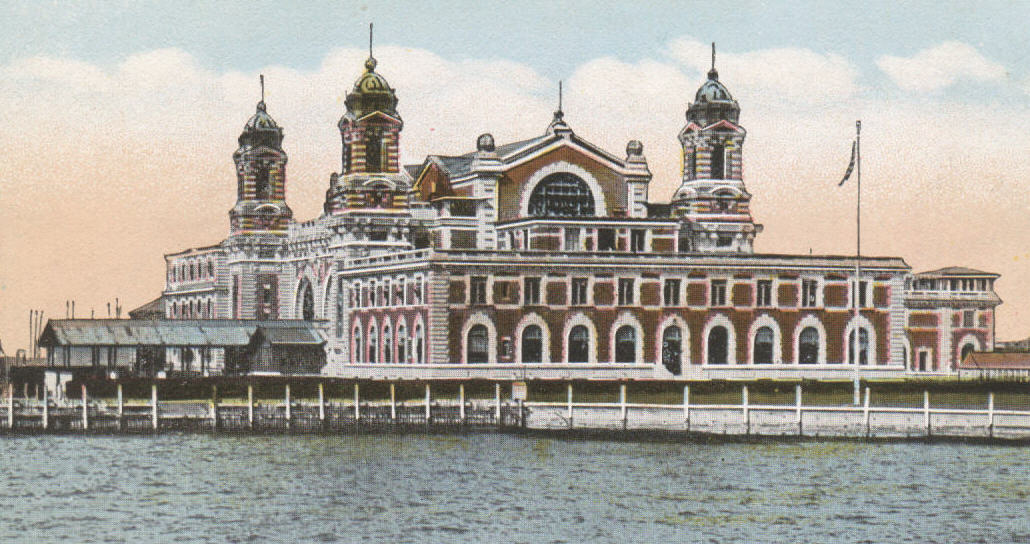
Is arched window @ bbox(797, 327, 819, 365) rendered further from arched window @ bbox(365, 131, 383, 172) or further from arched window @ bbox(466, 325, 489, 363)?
arched window @ bbox(365, 131, 383, 172)

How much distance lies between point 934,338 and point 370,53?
2084 inches

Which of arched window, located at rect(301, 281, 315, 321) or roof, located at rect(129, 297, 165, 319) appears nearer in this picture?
arched window, located at rect(301, 281, 315, 321)

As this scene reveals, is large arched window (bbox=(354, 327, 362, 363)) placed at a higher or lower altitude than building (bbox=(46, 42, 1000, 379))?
lower

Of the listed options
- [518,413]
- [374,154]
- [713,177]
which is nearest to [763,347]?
[713,177]

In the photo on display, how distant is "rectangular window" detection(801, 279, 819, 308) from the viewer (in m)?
127

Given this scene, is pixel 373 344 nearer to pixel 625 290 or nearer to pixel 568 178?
pixel 625 290

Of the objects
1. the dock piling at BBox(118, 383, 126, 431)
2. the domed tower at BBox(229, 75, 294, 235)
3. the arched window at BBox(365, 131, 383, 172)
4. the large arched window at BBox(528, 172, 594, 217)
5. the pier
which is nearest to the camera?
the pier

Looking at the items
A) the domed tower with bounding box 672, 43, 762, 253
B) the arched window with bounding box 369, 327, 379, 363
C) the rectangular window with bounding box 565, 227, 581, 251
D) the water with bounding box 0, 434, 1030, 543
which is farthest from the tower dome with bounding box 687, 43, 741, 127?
the water with bounding box 0, 434, 1030, 543

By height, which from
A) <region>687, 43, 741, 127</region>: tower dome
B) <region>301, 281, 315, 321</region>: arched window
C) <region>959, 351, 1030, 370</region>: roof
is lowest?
<region>959, 351, 1030, 370</region>: roof

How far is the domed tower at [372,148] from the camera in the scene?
137000 mm

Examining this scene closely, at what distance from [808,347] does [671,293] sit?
1039 centimetres

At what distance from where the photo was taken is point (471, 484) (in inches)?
2945

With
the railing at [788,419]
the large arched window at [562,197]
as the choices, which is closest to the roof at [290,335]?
the large arched window at [562,197]

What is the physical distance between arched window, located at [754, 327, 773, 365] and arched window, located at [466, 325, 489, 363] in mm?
18651
